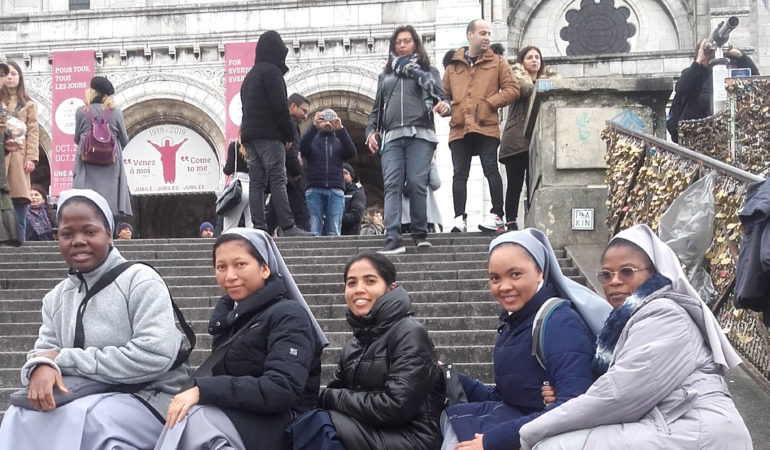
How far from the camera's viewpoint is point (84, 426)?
4.16 metres

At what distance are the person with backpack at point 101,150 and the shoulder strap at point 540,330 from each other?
22.7ft

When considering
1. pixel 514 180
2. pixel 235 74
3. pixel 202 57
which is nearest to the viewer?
pixel 514 180

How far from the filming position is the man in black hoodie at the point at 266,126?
9.45m

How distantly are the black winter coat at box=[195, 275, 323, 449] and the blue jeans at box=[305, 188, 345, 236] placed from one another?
6816mm

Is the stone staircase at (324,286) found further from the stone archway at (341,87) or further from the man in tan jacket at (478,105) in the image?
the stone archway at (341,87)

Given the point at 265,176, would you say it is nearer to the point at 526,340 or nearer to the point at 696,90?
the point at 696,90

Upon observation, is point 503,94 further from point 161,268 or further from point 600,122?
point 161,268

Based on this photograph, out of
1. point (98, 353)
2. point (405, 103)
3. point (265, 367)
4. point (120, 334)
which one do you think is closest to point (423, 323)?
point (405, 103)

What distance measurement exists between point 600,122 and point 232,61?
10933 mm

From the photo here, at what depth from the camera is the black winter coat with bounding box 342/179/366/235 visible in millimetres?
12719

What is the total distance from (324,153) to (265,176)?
156cm

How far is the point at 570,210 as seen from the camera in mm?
8703

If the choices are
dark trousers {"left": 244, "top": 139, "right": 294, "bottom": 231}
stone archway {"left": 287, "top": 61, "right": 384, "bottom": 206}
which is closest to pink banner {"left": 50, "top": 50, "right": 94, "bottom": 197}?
stone archway {"left": 287, "top": 61, "right": 384, "bottom": 206}

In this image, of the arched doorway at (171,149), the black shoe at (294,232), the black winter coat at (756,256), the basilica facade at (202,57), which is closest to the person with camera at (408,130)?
the black shoe at (294,232)
